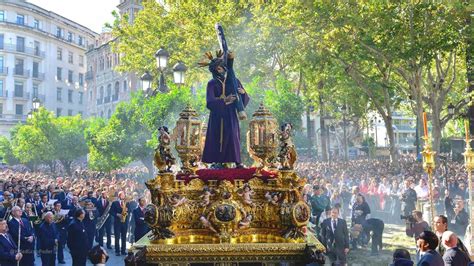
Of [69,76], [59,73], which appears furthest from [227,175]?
[69,76]

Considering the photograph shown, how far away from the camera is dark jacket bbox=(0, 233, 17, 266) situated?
994 cm

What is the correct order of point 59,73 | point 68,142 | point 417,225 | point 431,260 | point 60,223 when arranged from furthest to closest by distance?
point 59,73 < point 68,142 < point 60,223 < point 417,225 < point 431,260

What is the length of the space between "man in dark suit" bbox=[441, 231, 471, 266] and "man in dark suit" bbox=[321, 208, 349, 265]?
16.2 feet

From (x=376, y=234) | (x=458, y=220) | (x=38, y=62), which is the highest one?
(x=38, y=62)

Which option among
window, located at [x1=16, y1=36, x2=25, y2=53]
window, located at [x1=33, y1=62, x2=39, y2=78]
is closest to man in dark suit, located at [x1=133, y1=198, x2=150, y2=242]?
window, located at [x1=16, y1=36, x2=25, y2=53]

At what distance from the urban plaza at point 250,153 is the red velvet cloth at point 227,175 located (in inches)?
1.3

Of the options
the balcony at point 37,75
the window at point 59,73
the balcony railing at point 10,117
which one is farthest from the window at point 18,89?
the window at point 59,73

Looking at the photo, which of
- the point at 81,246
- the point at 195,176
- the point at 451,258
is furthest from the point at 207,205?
the point at 81,246

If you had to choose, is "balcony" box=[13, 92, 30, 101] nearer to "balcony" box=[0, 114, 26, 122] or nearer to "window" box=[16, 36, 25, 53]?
"balcony" box=[0, 114, 26, 122]

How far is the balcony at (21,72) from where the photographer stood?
69625 mm

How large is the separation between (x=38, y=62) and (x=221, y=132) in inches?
2814

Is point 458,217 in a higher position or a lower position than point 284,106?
lower

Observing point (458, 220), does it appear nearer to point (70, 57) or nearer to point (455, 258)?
point (455, 258)

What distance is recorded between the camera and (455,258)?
684 centimetres
